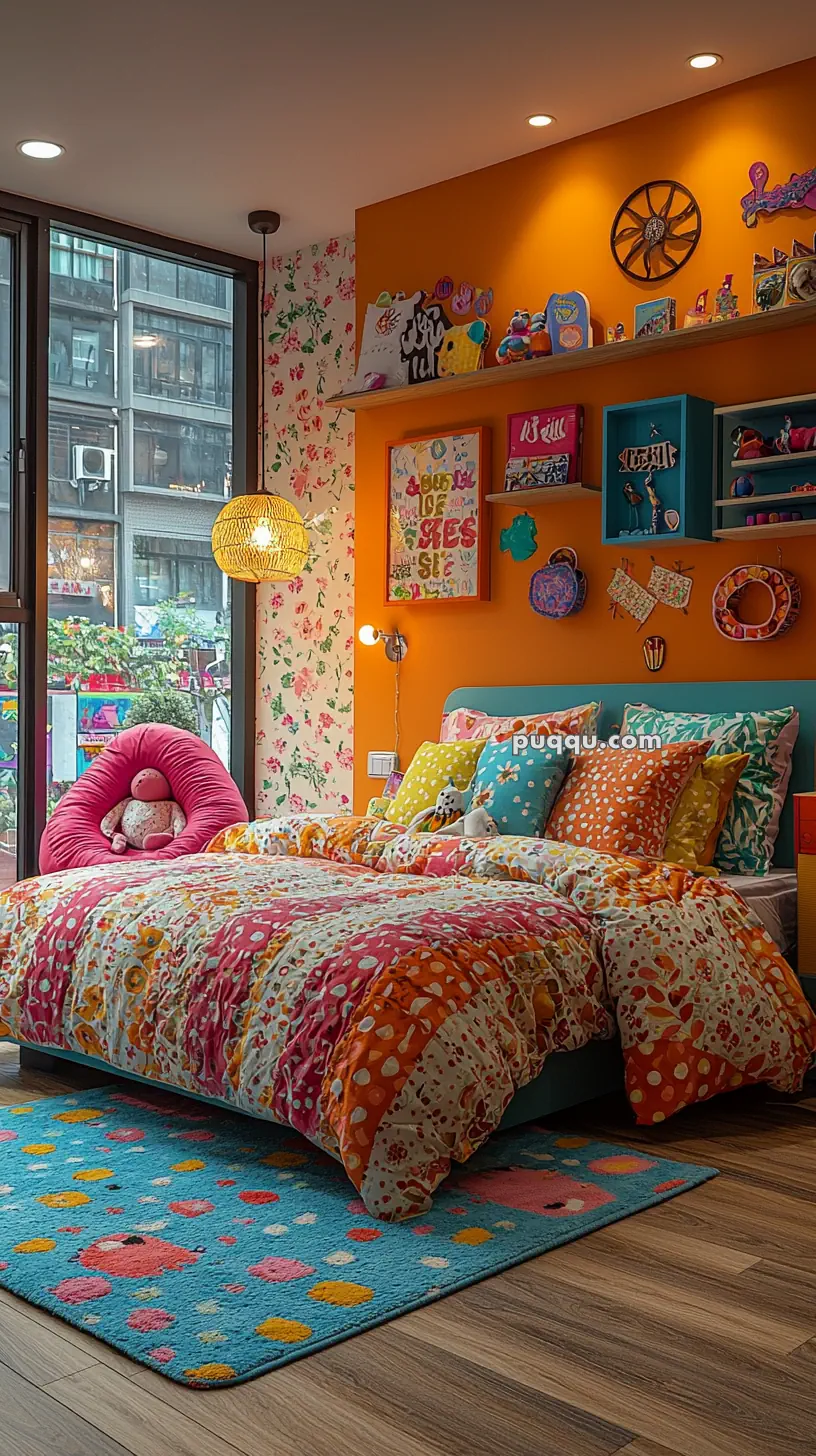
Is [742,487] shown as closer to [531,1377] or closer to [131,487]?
[131,487]

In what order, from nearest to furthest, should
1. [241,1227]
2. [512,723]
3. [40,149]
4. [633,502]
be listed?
[241,1227]
[633,502]
[512,723]
[40,149]

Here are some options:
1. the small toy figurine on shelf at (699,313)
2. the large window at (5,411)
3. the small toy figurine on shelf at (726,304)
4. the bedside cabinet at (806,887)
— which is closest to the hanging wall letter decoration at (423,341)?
the small toy figurine on shelf at (699,313)

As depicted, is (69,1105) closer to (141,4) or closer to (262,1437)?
(262,1437)

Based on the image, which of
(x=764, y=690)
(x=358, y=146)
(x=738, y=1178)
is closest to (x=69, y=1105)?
(x=738, y=1178)

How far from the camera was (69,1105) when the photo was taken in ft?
11.0

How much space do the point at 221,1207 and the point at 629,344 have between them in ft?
9.06

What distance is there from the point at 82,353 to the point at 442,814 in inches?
93.6

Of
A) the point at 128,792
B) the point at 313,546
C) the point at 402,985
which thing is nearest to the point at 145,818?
the point at 128,792

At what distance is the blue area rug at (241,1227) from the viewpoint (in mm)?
2127

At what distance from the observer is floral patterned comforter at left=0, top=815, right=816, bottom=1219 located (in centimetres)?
262

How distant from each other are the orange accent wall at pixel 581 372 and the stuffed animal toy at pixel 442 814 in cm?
68

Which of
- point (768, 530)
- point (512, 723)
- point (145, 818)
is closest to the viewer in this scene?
point (768, 530)

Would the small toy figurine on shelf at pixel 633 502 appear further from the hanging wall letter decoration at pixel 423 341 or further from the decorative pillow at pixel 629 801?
the hanging wall letter decoration at pixel 423 341

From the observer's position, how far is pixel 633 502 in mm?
4180
